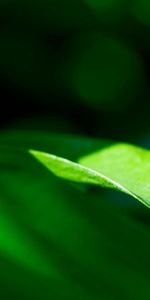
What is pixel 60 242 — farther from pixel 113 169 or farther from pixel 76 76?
pixel 76 76

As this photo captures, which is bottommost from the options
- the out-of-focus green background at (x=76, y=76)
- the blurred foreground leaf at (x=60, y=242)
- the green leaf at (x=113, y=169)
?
the blurred foreground leaf at (x=60, y=242)

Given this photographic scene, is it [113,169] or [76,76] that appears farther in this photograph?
[76,76]

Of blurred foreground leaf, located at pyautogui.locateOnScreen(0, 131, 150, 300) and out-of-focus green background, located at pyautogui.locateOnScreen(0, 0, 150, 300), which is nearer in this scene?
blurred foreground leaf, located at pyautogui.locateOnScreen(0, 131, 150, 300)

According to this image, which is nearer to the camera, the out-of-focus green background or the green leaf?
the green leaf

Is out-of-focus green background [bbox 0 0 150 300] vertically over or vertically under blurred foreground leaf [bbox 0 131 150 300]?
over

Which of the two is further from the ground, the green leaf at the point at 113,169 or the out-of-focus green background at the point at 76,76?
the out-of-focus green background at the point at 76,76

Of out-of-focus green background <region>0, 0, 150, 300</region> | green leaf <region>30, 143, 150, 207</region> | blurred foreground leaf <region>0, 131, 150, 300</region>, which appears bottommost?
blurred foreground leaf <region>0, 131, 150, 300</region>

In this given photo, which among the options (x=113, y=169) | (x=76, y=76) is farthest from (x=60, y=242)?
(x=76, y=76)

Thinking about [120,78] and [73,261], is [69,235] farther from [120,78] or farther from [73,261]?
[120,78]

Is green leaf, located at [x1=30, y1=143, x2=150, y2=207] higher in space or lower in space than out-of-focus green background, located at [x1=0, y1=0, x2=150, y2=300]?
lower
